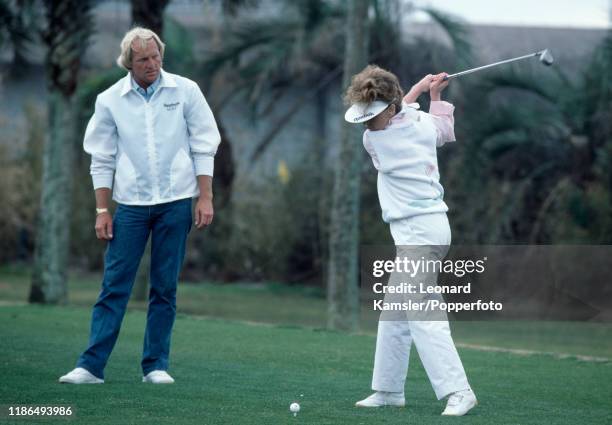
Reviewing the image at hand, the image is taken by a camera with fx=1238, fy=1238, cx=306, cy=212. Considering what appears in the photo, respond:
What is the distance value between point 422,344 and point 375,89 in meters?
1.36

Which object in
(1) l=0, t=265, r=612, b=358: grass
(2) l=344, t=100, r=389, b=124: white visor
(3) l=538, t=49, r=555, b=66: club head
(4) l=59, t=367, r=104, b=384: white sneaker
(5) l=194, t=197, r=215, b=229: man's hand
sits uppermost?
(3) l=538, t=49, r=555, b=66: club head

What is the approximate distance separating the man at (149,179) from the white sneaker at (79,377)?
54mm

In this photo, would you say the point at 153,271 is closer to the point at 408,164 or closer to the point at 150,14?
the point at 408,164

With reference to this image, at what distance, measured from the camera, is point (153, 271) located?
24.6ft

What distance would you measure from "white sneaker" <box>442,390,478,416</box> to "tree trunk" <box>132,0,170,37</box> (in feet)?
36.5

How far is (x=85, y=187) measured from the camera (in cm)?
2369

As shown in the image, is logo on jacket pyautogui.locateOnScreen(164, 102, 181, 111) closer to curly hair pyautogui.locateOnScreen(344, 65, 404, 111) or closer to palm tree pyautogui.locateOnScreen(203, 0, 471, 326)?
curly hair pyautogui.locateOnScreen(344, 65, 404, 111)

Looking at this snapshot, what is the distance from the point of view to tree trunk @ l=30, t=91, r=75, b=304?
15.7 metres

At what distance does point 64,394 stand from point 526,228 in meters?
14.6

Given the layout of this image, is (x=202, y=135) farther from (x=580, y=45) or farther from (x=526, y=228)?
(x=580, y=45)

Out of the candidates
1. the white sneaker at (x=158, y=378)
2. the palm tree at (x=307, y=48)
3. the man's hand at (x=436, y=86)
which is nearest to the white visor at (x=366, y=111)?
the man's hand at (x=436, y=86)

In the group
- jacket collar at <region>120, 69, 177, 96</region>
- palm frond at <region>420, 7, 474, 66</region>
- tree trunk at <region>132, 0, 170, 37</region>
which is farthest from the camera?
palm frond at <region>420, 7, 474, 66</region>

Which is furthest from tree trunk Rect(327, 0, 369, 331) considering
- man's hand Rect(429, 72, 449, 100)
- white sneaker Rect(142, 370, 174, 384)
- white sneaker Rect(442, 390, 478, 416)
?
white sneaker Rect(442, 390, 478, 416)

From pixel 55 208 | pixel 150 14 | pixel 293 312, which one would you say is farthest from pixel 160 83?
pixel 293 312
